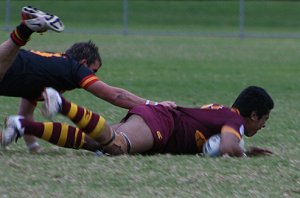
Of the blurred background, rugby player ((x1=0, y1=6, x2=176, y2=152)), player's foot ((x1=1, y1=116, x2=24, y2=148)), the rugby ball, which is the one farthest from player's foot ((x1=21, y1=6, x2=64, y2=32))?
the blurred background

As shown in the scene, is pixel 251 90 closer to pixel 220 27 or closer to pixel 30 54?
pixel 30 54

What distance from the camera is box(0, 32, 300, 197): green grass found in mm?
5707

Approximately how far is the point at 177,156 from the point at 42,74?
1.29 meters

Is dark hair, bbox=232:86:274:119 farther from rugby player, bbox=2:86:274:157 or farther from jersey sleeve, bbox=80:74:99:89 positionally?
jersey sleeve, bbox=80:74:99:89

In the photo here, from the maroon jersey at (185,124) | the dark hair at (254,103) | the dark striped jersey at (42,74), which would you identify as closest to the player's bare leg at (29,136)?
the dark striped jersey at (42,74)

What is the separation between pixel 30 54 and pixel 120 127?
1.02 meters

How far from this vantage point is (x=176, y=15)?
119ft

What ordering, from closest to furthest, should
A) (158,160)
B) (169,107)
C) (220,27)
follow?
1. (158,160)
2. (169,107)
3. (220,27)

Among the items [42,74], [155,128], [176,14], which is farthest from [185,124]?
[176,14]

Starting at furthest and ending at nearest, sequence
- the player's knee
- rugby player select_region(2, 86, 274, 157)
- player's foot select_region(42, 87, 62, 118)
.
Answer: the player's knee
rugby player select_region(2, 86, 274, 157)
player's foot select_region(42, 87, 62, 118)

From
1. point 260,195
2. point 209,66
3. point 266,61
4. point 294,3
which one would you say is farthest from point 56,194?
point 294,3

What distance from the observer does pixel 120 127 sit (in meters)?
7.13

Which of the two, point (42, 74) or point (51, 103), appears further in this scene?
point (42, 74)

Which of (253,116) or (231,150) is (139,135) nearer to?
(231,150)
